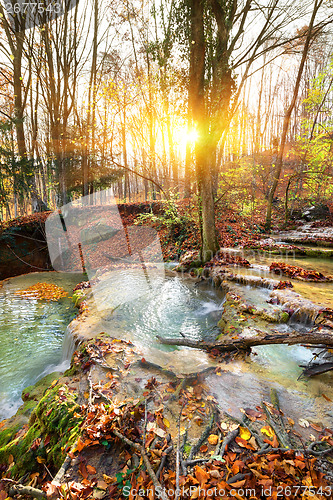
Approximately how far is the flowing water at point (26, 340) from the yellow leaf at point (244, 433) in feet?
12.6

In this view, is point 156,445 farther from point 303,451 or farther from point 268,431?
point 303,451

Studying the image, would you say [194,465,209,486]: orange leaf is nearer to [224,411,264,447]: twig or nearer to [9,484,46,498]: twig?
[224,411,264,447]: twig

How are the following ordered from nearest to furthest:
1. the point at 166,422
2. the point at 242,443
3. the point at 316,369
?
the point at 242,443 → the point at 166,422 → the point at 316,369

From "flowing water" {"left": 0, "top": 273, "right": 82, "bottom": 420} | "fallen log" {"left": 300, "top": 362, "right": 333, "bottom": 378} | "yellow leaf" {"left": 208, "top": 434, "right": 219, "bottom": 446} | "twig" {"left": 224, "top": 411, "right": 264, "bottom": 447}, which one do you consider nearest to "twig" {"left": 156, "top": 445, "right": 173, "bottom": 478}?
"yellow leaf" {"left": 208, "top": 434, "right": 219, "bottom": 446}

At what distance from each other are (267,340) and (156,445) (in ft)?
6.23

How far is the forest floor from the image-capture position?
5.46 feet

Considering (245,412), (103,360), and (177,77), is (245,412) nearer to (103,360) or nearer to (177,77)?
(103,360)

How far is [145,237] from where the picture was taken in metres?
14.4

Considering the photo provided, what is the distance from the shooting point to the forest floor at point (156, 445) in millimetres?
1663

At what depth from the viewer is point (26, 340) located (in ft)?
19.4

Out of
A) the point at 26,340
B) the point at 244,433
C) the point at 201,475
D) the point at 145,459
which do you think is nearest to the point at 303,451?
the point at 244,433

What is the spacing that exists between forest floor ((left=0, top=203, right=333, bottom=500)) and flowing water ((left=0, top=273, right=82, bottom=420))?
142 centimetres

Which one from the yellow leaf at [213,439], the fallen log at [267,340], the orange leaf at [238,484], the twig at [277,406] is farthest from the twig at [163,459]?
the fallen log at [267,340]

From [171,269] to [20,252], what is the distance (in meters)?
9.55
